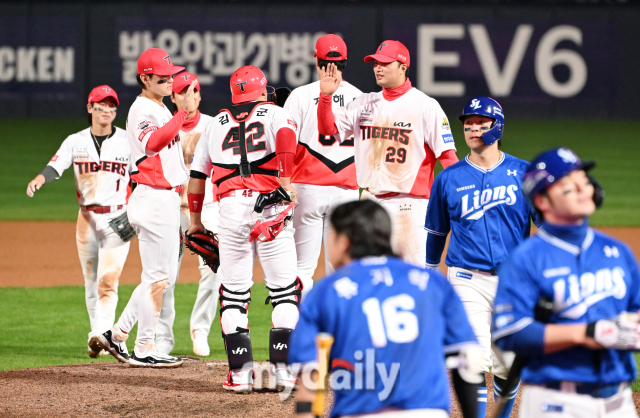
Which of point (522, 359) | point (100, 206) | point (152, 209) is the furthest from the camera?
point (100, 206)

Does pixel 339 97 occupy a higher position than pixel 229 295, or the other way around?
pixel 339 97

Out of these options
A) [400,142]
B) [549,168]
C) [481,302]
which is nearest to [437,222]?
[481,302]

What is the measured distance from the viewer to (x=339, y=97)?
22.4ft

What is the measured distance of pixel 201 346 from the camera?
730cm

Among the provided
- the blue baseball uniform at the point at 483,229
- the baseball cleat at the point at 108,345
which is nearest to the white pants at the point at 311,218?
the baseball cleat at the point at 108,345

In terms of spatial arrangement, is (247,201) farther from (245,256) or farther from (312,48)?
(312,48)

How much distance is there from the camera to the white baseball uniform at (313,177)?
21.7ft

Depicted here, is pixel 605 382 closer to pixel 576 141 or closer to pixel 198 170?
pixel 198 170

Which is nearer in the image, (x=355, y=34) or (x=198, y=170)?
(x=198, y=170)

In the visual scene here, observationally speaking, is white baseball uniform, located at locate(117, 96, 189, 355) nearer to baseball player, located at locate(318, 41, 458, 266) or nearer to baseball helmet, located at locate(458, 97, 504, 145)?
baseball player, located at locate(318, 41, 458, 266)

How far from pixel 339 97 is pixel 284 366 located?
220 centimetres

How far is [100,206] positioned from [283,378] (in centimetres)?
241

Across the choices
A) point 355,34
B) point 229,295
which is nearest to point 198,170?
point 229,295

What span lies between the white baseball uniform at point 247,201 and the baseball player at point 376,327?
2.94 metres
